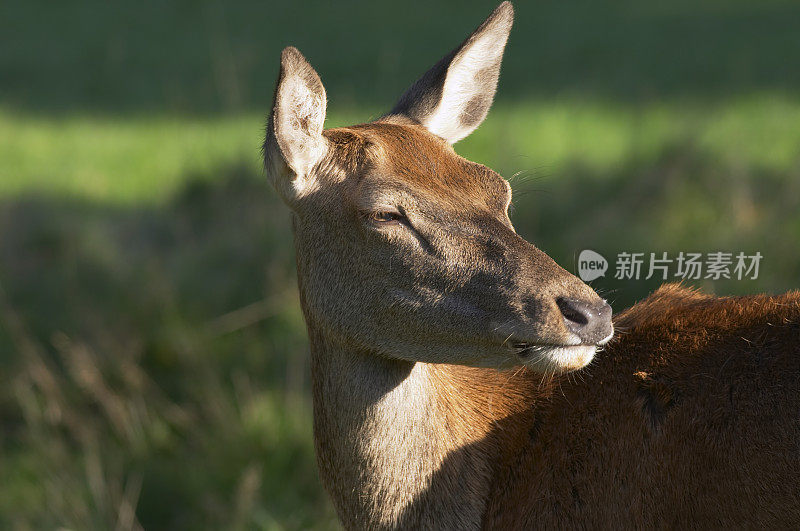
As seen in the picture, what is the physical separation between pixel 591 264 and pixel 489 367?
3031 mm

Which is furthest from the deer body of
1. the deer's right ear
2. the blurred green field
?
the blurred green field

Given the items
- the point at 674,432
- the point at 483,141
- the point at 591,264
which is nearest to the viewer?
the point at 674,432

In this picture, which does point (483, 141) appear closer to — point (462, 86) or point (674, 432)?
point (462, 86)

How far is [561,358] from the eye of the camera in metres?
2.70

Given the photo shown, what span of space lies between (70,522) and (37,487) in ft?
1.84

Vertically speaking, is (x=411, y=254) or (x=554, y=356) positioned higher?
(x=411, y=254)

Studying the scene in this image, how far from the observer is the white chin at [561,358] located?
2.69m

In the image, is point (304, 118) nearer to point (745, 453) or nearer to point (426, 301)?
point (426, 301)

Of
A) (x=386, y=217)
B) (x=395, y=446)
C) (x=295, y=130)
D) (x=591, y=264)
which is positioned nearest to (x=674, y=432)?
(x=395, y=446)

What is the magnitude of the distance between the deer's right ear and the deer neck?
21.4 inches

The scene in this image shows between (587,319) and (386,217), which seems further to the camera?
(386,217)

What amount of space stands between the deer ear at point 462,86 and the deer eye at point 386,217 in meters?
0.78

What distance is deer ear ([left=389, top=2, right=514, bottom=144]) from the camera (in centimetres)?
357

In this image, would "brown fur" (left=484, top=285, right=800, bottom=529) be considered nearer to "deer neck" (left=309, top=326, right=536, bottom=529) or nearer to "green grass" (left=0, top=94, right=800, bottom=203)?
"deer neck" (left=309, top=326, right=536, bottom=529)
